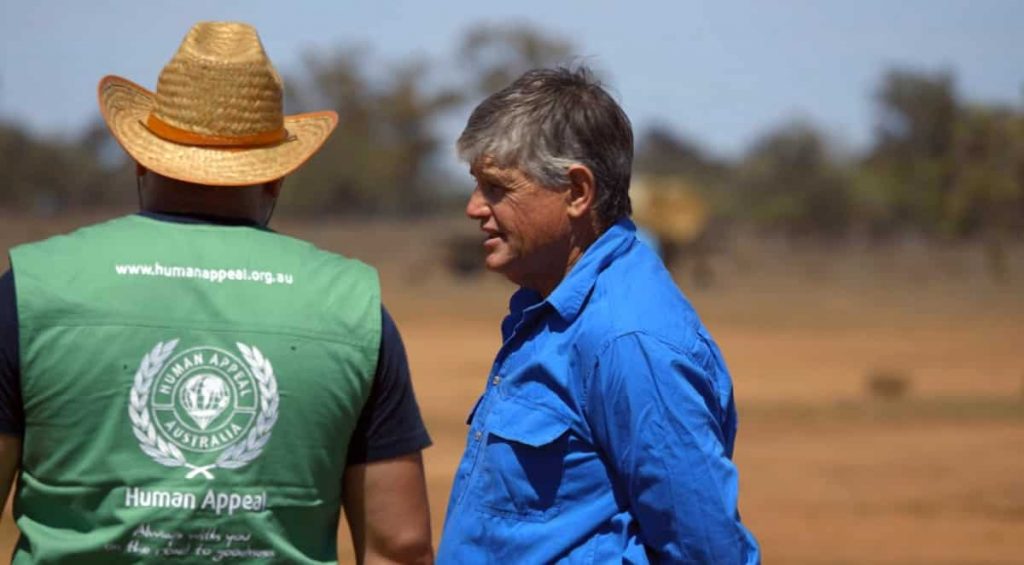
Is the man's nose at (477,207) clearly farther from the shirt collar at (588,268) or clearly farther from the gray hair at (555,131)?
the shirt collar at (588,268)

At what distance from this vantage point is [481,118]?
2.94 meters

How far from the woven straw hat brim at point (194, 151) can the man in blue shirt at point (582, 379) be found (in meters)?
0.32

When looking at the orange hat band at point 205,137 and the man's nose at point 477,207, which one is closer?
the orange hat band at point 205,137

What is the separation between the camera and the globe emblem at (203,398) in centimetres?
247

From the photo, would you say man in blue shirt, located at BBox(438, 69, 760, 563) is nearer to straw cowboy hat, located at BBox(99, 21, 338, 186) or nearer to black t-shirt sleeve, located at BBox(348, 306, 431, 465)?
black t-shirt sleeve, located at BBox(348, 306, 431, 465)

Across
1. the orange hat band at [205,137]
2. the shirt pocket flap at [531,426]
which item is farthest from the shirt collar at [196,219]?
the shirt pocket flap at [531,426]

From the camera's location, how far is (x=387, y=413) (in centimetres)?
267

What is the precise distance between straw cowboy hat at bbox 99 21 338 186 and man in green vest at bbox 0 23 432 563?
2cm

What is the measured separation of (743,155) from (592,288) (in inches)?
2757

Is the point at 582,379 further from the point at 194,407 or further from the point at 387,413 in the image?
Answer: the point at 194,407

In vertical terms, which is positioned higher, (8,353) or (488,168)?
(488,168)

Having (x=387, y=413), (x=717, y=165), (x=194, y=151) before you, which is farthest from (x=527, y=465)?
(x=717, y=165)

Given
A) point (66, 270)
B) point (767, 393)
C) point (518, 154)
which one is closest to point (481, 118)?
point (518, 154)

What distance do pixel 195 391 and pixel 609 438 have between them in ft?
2.32
